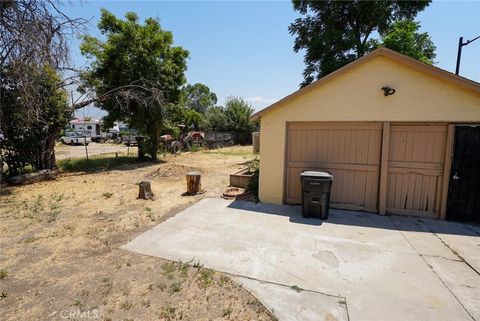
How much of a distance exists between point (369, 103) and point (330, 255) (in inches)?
140

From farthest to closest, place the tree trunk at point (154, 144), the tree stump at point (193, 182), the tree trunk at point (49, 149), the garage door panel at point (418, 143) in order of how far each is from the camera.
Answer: the tree trunk at point (154, 144) < the tree trunk at point (49, 149) < the tree stump at point (193, 182) < the garage door panel at point (418, 143)

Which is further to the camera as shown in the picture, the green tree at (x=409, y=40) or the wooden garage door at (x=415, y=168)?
the green tree at (x=409, y=40)

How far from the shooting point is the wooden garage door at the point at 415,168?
5359mm

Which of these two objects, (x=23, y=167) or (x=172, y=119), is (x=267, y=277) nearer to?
(x=23, y=167)

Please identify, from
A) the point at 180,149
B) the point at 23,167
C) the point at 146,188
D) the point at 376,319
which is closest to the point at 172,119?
the point at 180,149

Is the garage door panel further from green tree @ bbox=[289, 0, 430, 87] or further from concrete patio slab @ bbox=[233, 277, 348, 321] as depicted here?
green tree @ bbox=[289, 0, 430, 87]

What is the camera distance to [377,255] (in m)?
3.92

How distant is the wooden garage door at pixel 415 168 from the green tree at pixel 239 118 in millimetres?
20595

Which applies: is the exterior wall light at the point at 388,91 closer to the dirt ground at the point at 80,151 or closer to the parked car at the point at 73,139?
the dirt ground at the point at 80,151

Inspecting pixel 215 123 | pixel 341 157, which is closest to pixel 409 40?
pixel 341 157

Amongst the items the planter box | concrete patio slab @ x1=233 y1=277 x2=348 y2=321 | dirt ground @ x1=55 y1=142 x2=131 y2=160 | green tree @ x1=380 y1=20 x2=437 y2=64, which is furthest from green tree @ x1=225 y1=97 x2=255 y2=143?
concrete patio slab @ x1=233 y1=277 x2=348 y2=321

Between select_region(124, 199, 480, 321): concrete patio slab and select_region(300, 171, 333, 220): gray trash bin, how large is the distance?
25 cm

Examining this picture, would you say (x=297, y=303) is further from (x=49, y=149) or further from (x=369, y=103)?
(x=49, y=149)

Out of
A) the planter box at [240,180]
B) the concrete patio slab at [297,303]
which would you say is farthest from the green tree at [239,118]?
the concrete patio slab at [297,303]
